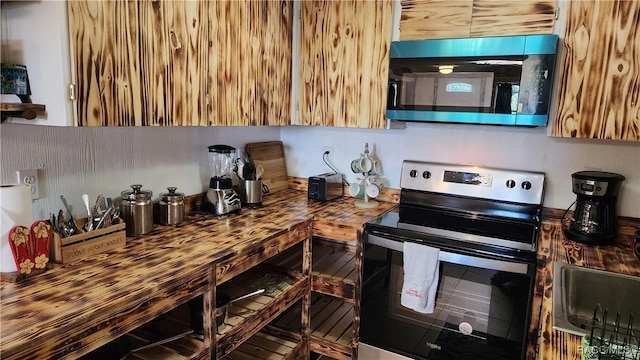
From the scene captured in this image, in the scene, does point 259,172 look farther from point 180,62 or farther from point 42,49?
point 42,49

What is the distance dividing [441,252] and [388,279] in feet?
0.95

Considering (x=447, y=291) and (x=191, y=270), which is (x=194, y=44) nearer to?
(x=191, y=270)

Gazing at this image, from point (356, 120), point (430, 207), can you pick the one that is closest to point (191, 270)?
point (356, 120)

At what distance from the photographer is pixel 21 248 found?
123cm

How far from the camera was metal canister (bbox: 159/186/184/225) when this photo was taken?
1.81 metres

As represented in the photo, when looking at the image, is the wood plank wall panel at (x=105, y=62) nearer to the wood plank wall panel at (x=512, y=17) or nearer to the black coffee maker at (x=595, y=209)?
the wood plank wall panel at (x=512, y=17)

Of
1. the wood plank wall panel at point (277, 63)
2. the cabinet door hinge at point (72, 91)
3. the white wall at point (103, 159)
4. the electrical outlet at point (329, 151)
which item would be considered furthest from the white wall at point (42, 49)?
the electrical outlet at point (329, 151)

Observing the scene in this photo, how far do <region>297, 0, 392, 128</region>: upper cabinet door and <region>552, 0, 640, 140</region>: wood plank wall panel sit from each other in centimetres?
80

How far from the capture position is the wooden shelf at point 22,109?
114cm

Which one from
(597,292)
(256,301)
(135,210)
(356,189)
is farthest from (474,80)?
(135,210)

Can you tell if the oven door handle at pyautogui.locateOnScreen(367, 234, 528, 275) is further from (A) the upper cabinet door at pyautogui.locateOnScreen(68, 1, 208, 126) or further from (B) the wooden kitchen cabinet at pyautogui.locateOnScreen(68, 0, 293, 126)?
(A) the upper cabinet door at pyautogui.locateOnScreen(68, 1, 208, 126)

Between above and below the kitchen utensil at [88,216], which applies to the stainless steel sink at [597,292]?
below

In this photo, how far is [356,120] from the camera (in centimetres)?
220

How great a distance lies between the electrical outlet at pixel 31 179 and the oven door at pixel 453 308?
4.29ft
